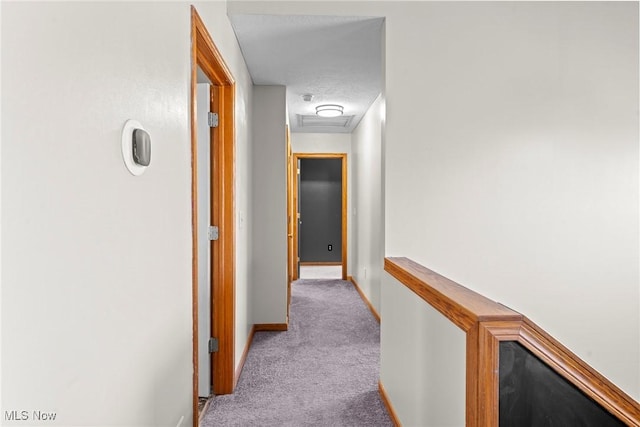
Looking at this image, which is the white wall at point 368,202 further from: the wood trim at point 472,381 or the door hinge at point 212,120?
the wood trim at point 472,381

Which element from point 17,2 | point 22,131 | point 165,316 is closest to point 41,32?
point 17,2

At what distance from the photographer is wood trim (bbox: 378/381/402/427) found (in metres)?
2.19

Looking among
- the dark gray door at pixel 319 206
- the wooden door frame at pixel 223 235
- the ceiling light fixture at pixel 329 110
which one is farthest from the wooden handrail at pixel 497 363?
the dark gray door at pixel 319 206

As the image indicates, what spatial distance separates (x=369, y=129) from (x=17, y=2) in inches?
169

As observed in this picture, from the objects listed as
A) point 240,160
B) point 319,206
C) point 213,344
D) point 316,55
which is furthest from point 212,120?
point 319,206

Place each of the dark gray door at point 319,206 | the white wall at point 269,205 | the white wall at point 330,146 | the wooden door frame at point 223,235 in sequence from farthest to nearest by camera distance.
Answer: the dark gray door at point 319,206
the white wall at point 330,146
the white wall at point 269,205
the wooden door frame at point 223,235

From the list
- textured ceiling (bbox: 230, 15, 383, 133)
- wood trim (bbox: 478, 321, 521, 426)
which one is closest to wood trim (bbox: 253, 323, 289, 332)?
textured ceiling (bbox: 230, 15, 383, 133)

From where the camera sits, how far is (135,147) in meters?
1.10

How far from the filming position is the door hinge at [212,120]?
8.34 feet

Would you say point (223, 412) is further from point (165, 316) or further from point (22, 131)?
point (22, 131)

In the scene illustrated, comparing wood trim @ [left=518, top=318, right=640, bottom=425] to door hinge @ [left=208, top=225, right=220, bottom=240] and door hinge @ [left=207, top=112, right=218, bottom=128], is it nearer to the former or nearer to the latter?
door hinge @ [left=208, top=225, right=220, bottom=240]

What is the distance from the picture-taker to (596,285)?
254cm

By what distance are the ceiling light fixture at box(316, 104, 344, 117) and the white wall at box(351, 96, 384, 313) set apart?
0.34 m

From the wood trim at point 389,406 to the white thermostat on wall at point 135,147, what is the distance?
5.75 feet
